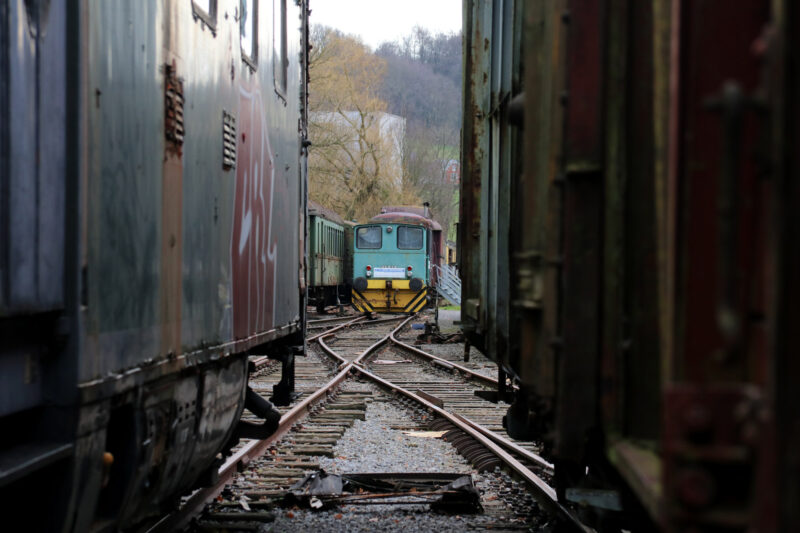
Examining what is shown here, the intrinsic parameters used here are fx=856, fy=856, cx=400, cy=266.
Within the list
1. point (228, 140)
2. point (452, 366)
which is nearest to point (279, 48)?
point (228, 140)

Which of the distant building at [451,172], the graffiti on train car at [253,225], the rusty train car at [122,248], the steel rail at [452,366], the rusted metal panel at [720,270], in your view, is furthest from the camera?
the distant building at [451,172]

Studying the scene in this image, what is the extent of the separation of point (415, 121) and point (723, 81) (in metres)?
72.5

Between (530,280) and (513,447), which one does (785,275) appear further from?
(513,447)

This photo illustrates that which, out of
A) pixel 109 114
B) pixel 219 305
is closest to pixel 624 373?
pixel 109 114

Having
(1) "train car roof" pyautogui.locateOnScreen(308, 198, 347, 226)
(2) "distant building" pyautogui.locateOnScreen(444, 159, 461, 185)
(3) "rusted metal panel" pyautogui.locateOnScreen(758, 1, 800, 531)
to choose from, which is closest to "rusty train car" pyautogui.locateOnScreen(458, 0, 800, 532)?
(3) "rusted metal panel" pyautogui.locateOnScreen(758, 1, 800, 531)

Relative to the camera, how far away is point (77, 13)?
9.44 feet

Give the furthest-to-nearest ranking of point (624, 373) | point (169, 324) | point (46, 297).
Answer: point (169, 324) → point (46, 297) → point (624, 373)

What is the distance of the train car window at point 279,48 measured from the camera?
251 inches

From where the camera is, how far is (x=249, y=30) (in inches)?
216

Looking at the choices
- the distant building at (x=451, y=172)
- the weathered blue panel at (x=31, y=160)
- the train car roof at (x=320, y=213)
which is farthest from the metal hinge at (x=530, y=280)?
the distant building at (x=451, y=172)

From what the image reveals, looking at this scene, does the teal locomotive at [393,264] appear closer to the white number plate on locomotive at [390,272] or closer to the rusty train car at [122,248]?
the white number plate on locomotive at [390,272]

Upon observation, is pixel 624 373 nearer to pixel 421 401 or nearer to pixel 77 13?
pixel 77 13

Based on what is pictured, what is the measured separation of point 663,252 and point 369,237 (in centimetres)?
2779

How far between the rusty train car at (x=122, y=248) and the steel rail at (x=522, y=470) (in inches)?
87.2
